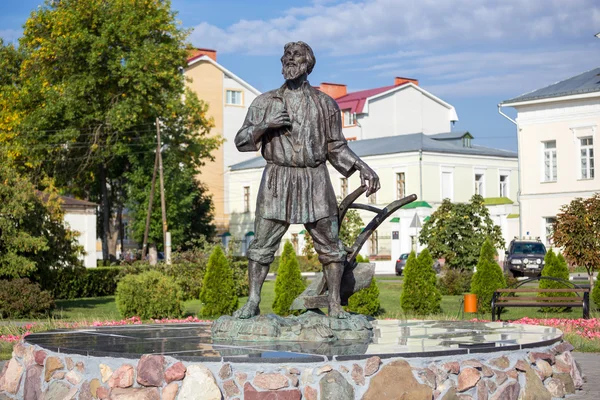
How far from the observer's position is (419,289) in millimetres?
19250

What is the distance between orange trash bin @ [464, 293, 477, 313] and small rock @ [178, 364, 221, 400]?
1216cm

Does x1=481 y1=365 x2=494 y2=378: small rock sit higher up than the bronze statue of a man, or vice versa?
the bronze statue of a man

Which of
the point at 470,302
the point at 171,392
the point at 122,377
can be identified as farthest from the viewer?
the point at 470,302

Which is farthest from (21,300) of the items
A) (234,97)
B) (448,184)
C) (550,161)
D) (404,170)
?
(234,97)

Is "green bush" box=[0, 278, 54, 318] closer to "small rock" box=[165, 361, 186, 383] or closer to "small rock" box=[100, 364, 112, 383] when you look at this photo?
"small rock" box=[100, 364, 112, 383]

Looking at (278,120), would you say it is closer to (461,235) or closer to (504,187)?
(461,235)

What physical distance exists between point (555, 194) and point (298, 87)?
114 ft

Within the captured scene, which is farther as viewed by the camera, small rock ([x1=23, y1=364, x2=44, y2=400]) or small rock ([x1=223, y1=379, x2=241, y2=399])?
small rock ([x1=23, y1=364, x2=44, y2=400])

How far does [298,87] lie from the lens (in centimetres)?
886

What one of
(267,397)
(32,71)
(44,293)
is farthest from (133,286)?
(32,71)

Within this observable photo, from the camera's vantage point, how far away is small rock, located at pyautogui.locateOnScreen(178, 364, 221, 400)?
22.5ft

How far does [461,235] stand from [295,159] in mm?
23000

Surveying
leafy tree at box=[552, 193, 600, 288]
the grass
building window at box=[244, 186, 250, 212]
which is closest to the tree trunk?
the grass

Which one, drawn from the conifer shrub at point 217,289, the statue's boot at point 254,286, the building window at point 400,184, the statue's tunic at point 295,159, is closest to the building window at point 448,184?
the building window at point 400,184
